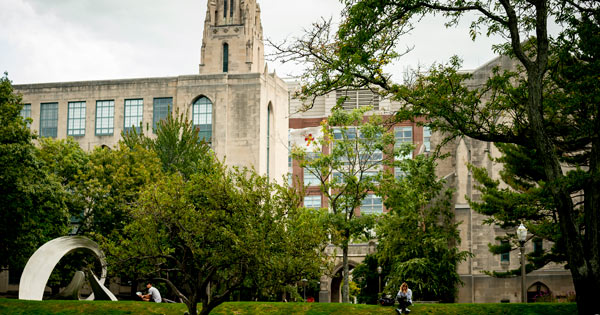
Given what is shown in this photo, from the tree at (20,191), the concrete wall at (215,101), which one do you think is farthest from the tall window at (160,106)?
the tree at (20,191)

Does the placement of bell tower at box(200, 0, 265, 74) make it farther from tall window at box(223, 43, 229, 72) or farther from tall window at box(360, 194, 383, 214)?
tall window at box(360, 194, 383, 214)

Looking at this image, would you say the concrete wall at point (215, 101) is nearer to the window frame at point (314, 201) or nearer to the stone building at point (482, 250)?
the window frame at point (314, 201)

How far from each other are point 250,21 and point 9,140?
4851cm

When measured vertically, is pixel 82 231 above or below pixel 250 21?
below

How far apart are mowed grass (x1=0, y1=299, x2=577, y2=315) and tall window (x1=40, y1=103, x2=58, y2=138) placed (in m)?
41.3

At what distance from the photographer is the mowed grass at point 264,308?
2592cm

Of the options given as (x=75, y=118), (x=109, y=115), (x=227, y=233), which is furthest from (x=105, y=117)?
(x=227, y=233)

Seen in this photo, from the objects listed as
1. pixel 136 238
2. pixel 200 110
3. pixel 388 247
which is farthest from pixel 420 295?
pixel 200 110

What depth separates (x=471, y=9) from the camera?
19.3 metres

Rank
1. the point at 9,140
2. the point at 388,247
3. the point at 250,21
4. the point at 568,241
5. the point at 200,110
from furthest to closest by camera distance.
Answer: the point at 250,21 < the point at 200,110 < the point at 388,247 < the point at 9,140 < the point at 568,241

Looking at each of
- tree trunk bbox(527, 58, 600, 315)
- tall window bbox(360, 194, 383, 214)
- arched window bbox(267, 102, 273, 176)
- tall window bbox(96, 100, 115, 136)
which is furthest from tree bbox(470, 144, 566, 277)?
tall window bbox(360, 194, 383, 214)

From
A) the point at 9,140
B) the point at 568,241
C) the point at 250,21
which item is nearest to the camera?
the point at 568,241

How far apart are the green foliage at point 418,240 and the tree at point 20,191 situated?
17442 mm

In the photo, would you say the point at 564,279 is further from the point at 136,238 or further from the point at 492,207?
the point at 136,238
